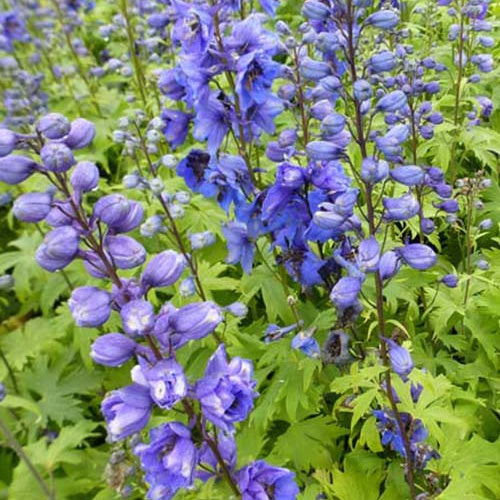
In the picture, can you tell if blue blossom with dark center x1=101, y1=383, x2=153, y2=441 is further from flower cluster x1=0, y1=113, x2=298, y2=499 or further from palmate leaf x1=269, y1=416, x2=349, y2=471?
palmate leaf x1=269, y1=416, x2=349, y2=471

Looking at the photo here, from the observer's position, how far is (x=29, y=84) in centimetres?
547

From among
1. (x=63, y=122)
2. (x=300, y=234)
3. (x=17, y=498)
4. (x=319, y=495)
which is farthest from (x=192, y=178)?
(x=17, y=498)

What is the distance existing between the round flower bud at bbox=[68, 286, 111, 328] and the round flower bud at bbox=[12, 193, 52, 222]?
26 cm

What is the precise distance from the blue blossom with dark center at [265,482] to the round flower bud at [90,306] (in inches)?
30.3

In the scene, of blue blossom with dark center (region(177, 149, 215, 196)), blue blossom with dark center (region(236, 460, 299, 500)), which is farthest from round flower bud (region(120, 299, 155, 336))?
blue blossom with dark center (region(177, 149, 215, 196))

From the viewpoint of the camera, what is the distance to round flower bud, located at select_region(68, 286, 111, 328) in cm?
181

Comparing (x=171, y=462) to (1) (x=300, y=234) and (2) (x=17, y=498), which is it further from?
(2) (x=17, y=498)

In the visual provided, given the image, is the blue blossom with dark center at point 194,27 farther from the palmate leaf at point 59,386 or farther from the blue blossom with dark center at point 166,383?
the palmate leaf at point 59,386

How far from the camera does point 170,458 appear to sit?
1.88 meters

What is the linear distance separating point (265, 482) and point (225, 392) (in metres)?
0.47

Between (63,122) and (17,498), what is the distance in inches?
91.2

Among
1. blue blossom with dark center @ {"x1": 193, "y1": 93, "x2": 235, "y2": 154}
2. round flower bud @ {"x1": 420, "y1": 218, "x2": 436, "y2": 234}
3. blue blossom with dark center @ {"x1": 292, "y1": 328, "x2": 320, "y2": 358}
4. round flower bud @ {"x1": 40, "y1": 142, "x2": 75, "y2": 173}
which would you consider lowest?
blue blossom with dark center @ {"x1": 292, "y1": 328, "x2": 320, "y2": 358}

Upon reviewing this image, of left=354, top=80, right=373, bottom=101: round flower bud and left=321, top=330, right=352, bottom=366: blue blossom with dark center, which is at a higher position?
left=354, top=80, right=373, bottom=101: round flower bud

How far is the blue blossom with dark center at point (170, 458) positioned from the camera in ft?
6.15
